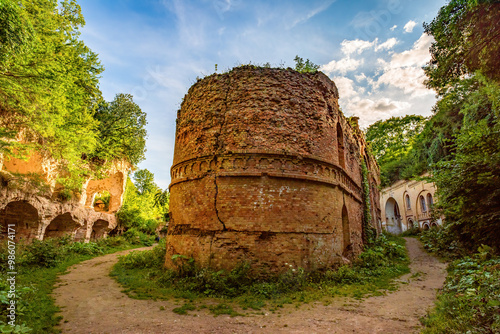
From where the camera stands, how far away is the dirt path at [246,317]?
4.68m

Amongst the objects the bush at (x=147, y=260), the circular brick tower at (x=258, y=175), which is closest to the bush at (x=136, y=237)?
the bush at (x=147, y=260)

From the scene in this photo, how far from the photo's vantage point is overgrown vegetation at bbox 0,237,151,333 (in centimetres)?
451

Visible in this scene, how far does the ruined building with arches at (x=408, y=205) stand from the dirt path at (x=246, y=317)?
79.4ft

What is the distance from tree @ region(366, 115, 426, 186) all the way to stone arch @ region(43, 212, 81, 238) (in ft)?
117

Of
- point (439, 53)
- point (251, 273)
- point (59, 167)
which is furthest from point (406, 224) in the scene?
point (59, 167)

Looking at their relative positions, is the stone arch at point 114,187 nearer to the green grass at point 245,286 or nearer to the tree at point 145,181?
the tree at point 145,181

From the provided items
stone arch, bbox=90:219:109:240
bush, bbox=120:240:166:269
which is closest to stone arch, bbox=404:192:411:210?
bush, bbox=120:240:166:269

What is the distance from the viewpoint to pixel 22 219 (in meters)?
14.2

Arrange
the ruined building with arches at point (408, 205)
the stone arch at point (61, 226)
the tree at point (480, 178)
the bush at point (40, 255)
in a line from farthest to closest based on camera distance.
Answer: the ruined building with arches at point (408, 205), the stone arch at point (61, 226), the bush at point (40, 255), the tree at point (480, 178)

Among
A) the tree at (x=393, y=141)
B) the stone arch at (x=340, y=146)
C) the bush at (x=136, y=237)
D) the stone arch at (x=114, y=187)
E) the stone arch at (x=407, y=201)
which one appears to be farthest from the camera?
the tree at (x=393, y=141)

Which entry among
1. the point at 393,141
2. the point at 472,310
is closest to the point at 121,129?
the point at 472,310

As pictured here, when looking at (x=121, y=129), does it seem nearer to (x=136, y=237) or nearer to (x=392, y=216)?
(x=136, y=237)

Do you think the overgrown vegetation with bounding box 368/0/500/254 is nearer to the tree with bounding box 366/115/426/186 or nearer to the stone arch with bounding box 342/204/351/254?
the stone arch with bounding box 342/204/351/254

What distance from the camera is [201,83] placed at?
1012 centimetres
